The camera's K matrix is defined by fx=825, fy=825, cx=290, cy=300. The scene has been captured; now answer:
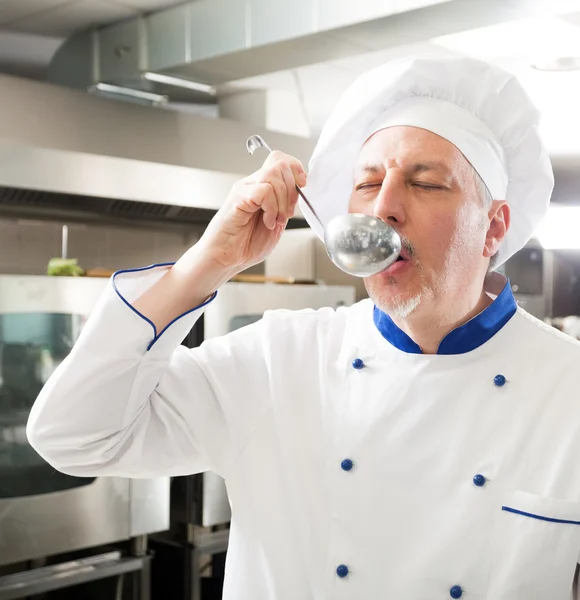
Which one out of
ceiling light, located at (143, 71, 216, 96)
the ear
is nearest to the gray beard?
the ear

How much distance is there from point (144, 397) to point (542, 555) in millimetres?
644

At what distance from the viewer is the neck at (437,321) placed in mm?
1331

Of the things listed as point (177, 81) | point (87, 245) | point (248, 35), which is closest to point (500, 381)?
point (248, 35)

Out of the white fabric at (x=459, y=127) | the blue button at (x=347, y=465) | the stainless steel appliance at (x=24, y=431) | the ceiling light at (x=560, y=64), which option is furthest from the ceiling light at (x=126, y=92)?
the blue button at (x=347, y=465)

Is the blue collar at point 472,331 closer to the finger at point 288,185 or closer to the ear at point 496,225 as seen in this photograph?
the ear at point 496,225

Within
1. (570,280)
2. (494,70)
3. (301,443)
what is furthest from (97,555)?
(570,280)

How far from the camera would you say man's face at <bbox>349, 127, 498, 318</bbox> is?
1.27 meters

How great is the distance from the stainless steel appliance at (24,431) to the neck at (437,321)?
1.54 m

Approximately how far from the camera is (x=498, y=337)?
1.37m

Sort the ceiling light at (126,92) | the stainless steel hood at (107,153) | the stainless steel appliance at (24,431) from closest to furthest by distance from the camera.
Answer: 1. the stainless steel appliance at (24,431)
2. the stainless steel hood at (107,153)
3. the ceiling light at (126,92)

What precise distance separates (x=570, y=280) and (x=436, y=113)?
247 inches

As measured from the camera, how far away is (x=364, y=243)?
1.21m

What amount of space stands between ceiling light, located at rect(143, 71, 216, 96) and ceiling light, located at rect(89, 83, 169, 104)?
0.83 feet

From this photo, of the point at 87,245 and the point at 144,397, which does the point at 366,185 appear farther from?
the point at 87,245
